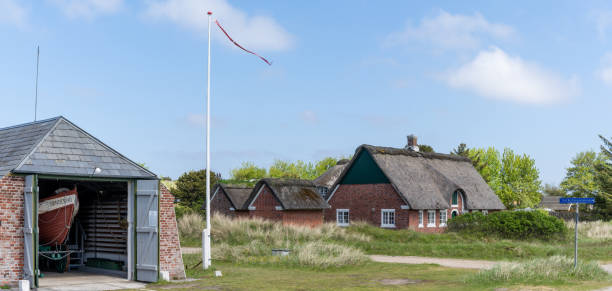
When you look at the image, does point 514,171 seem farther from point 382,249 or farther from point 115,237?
point 115,237

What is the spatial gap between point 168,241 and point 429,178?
31.5 metres

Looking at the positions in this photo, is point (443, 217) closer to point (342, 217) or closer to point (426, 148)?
point (342, 217)

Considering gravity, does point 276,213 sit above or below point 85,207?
below

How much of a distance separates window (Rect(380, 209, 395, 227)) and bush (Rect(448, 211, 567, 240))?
7.16 metres

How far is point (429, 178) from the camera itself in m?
47.8

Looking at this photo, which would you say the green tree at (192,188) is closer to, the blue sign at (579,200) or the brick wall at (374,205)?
the brick wall at (374,205)

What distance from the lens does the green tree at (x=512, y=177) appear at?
78.7 m

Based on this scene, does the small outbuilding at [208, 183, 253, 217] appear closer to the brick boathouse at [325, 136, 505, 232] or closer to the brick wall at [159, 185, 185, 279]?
the brick boathouse at [325, 136, 505, 232]

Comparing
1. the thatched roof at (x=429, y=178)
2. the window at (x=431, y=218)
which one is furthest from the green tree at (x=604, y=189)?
the window at (x=431, y=218)

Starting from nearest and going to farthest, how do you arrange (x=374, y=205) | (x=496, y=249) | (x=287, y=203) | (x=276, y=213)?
(x=496, y=249)
(x=287, y=203)
(x=276, y=213)
(x=374, y=205)

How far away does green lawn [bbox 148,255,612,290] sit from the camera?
17.1 metres

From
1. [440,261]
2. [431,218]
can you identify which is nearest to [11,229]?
[440,261]

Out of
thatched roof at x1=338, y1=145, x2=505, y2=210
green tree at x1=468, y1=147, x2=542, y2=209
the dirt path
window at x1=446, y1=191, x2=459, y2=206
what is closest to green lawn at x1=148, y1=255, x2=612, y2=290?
the dirt path

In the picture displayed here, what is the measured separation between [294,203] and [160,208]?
974 inches
